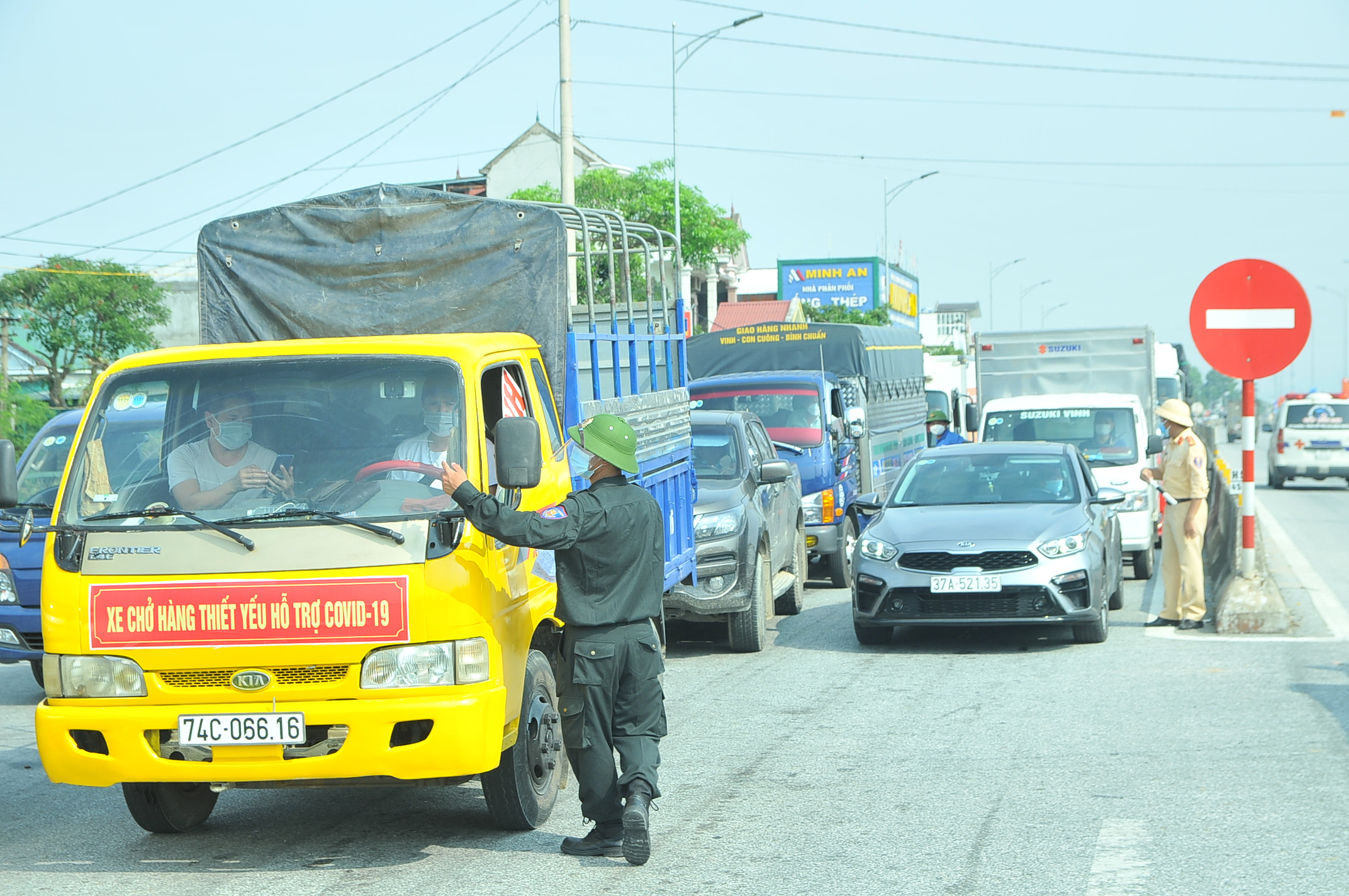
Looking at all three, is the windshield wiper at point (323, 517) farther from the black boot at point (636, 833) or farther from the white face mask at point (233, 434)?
the black boot at point (636, 833)

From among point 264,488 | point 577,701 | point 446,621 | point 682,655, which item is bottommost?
point 682,655

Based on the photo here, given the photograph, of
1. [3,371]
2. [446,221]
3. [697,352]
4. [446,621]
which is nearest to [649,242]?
[446,221]

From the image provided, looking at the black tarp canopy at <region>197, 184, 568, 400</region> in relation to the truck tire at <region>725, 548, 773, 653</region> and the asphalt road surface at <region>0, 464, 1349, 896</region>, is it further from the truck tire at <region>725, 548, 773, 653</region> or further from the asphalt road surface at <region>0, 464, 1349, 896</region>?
the truck tire at <region>725, 548, 773, 653</region>

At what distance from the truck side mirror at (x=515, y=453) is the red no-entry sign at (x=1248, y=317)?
7.95 metres

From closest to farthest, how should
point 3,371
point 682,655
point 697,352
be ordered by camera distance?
point 682,655 → point 697,352 → point 3,371

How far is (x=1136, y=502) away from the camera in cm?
1510

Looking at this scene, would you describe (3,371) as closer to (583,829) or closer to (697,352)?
(697,352)

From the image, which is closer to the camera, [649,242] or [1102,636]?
[649,242]

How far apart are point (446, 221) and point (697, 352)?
13.0 m

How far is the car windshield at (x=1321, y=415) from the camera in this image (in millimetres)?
32406

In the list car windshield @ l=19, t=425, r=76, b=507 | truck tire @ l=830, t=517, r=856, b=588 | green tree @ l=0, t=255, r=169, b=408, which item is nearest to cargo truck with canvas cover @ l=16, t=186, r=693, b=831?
car windshield @ l=19, t=425, r=76, b=507

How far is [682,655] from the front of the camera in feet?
36.3

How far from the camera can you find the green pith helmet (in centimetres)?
567

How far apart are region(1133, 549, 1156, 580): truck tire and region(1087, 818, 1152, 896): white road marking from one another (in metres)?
9.72
